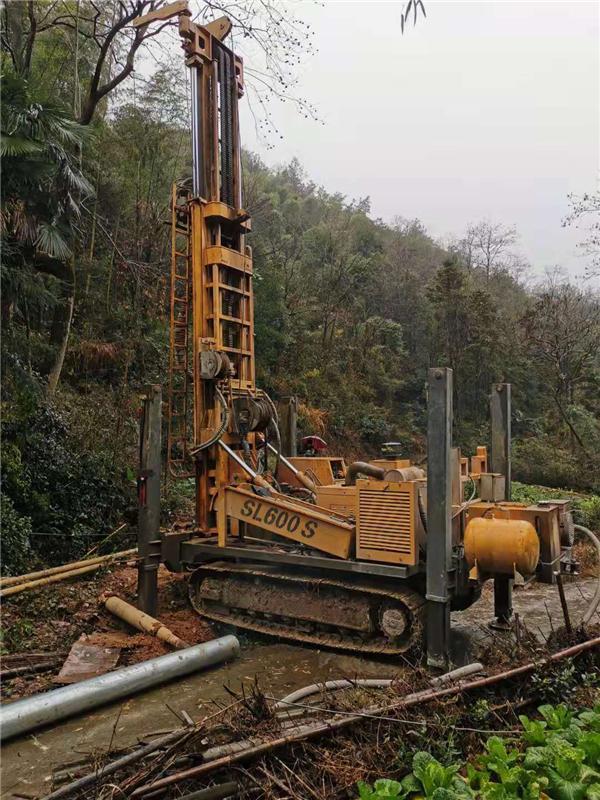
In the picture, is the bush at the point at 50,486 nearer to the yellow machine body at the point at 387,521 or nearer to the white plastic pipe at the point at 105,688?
the white plastic pipe at the point at 105,688

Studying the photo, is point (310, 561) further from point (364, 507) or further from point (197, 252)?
point (197, 252)

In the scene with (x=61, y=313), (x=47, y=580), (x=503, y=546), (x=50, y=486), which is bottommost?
(x=47, y=580)

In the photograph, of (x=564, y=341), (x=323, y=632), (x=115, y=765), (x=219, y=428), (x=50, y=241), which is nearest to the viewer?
(x=115, y=765)

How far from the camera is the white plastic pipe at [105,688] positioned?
154 inches

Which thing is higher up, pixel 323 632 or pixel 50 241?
pixel 50 241

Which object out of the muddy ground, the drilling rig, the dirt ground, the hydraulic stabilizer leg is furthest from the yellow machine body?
the dirt ground

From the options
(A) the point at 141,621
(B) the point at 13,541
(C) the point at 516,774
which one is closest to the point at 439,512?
(C) the point at 516,774

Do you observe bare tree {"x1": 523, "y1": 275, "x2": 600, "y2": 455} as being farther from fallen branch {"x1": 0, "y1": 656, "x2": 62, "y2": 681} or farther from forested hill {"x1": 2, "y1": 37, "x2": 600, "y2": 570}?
fallen branch {"x1": 0, "y1": 656, "x2": 62, "y2": 681}

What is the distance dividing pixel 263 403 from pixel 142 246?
392 inches

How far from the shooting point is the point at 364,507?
527 centimetres

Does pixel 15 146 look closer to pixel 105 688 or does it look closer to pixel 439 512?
pixel 105 688

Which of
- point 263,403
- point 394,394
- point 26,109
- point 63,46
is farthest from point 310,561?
point 394,394

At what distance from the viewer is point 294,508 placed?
5.62m

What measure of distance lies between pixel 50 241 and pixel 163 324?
20.9ft
